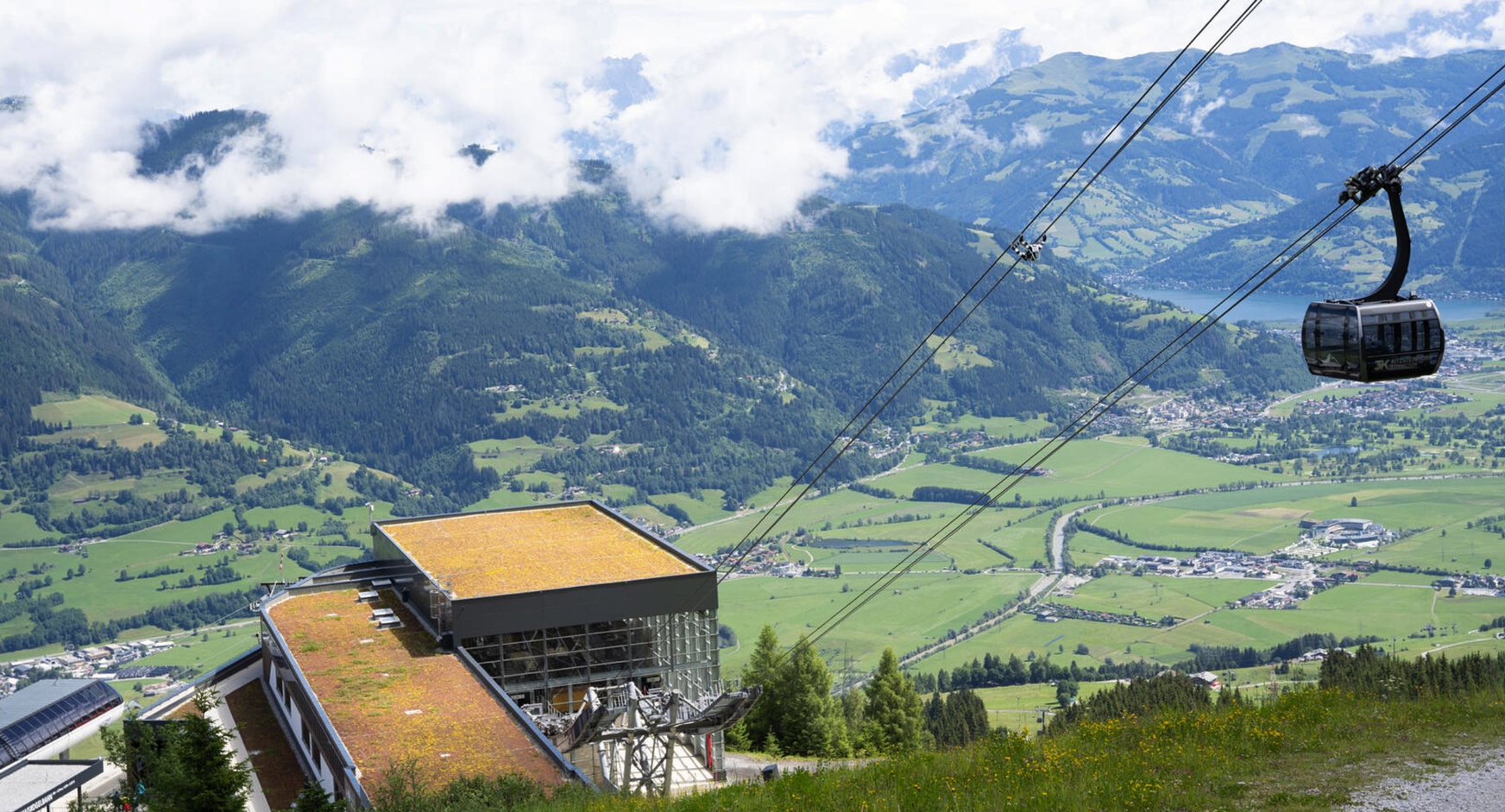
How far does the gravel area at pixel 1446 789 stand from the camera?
51.4 feet

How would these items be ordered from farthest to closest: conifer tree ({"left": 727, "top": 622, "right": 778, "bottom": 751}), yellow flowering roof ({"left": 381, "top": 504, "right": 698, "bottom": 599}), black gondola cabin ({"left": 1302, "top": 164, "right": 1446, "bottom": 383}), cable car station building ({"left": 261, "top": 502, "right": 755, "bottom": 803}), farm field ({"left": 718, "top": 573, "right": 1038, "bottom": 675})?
farm field ({"left": 718, "top": 573, "right": 1038, "bottom": 675})
conifer tree ({"left": 727, "top": 622, "right": 778, "bottom": 751})
yellow flowering roof ({"left": 381, "top": 504, "right": 698, "bottom": 599})
cable car station building ({"left": 261, "top": 502, "right": 755, "bottom": 803})
black gondola cabin ({"left": 1302, "top": 164, "right": 1446, "bottom": 383})

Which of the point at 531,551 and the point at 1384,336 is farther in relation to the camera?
the point at 531,551

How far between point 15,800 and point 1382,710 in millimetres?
38749

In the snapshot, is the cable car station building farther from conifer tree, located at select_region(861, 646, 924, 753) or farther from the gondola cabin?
the gondola cabin

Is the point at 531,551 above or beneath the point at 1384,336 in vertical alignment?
beneath

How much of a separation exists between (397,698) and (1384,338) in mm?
27735

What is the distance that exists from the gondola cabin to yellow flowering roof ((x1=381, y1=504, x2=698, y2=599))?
2638 centimetres

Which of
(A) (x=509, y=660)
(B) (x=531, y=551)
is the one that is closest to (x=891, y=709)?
(B) (x=531, y=551)

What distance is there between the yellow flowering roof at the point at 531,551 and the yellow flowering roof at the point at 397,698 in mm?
2533

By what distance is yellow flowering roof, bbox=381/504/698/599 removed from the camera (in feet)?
141

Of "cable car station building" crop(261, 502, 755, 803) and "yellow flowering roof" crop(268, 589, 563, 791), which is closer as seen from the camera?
"yellow flowering roof" crop(268, 589, 563, 791)

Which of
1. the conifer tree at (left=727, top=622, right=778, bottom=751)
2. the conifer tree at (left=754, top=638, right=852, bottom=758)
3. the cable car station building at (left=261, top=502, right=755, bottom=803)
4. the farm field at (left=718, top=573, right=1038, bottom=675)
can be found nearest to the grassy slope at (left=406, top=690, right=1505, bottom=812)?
the cable car station building at (left=261, top=502, right=755, bottom=803)

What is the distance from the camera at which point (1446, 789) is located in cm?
1623

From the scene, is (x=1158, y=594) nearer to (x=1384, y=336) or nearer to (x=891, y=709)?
(x=891, y=709)
